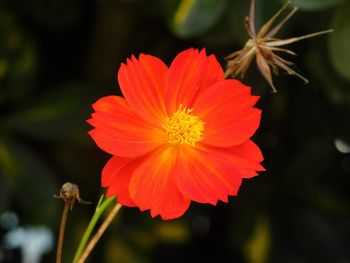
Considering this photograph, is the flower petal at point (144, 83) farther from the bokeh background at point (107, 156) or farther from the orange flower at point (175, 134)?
the bokeh background at point (107, 156)

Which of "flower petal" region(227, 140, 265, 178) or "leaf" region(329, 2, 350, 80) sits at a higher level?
"leaf" region(329, 2, 350, 80)

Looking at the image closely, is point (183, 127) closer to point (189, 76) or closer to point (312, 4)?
point (189, 76)

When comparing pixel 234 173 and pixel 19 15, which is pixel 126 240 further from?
pixel 234 173

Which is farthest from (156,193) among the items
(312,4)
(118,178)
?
(312,4)

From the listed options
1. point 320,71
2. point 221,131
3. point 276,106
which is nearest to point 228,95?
point 221,131

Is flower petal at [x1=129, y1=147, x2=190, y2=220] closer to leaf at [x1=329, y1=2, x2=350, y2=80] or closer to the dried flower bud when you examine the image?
the dried flower bud

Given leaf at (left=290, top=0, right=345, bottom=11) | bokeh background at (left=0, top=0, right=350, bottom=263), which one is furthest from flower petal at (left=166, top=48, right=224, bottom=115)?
bokeh background at (left=0, top=0, right=350, bottom=263)
